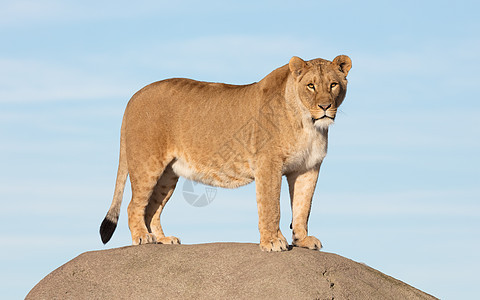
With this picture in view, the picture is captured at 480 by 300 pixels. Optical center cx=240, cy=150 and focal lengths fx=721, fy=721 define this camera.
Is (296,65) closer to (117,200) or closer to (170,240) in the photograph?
(170,240)

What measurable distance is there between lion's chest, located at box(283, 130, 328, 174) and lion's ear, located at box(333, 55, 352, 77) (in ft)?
2.82

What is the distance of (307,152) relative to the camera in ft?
30.5

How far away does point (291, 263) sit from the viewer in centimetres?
875

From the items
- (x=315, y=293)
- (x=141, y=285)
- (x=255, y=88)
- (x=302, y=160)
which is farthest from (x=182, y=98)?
(x=315, y=293)

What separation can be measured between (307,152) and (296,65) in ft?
3.69

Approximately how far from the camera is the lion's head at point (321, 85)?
880 centimetres

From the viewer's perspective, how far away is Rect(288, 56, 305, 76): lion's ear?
9.07 meters

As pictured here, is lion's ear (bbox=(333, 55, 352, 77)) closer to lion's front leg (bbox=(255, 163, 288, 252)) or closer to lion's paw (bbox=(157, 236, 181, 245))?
lion's front leg (bbox=(255, 163, 288, 252))

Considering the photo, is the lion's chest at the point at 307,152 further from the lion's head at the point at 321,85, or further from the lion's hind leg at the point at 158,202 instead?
the lion's hind leg at the point at 158,202

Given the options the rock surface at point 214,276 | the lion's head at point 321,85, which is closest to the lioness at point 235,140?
the lion's head at point 321,85

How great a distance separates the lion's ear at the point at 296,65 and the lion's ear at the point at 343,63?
1.55 ft

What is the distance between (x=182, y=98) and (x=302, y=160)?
83.5 inches

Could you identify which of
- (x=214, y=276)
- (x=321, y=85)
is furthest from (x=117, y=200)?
(x=321, y=85)

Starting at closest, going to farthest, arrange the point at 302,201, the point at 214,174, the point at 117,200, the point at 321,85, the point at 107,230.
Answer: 1. the point at 321,85
2. the point at 302,201
3. the point at 214,174
4. the point at 107,230
5. the point at 117,200
